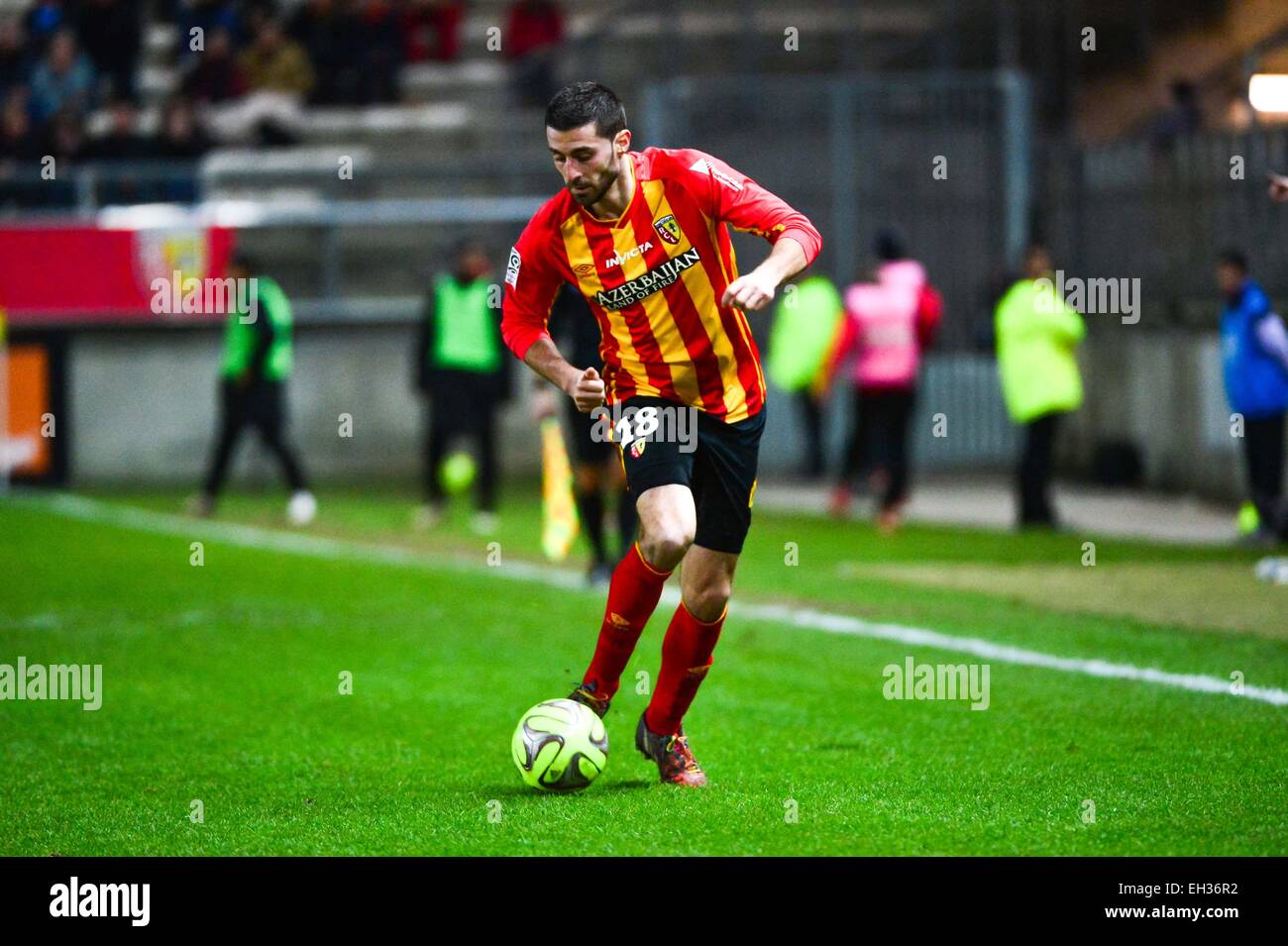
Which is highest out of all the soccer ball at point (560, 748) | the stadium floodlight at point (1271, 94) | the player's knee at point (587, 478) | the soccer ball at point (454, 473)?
the stadium floodlight at point (1271, 94)

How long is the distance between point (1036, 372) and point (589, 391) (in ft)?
33.7

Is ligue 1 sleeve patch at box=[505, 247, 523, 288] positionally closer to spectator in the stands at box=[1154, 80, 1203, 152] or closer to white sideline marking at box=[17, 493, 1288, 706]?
white sideline marking at box=[17, 493, 1288, 706]

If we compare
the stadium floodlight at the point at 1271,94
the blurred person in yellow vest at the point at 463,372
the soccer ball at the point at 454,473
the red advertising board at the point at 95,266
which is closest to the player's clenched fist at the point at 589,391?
the stadium floodlight at the point at 1271,94

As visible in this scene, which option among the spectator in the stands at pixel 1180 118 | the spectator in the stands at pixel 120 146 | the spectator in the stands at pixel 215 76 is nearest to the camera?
the spectator in the stands at pixel 1180 118

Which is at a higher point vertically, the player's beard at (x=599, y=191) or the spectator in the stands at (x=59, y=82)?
the spectator in the stands at (x=59, y=82)

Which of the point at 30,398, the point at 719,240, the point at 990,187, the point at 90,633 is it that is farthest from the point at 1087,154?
the point at 719,240

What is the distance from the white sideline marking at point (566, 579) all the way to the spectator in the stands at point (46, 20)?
942cm

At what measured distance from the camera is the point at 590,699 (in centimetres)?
680

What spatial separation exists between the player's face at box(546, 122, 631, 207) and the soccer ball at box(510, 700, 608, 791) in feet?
5.46

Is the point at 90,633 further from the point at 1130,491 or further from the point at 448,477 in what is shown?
the point at 1130,491

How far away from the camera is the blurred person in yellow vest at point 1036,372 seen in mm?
15836

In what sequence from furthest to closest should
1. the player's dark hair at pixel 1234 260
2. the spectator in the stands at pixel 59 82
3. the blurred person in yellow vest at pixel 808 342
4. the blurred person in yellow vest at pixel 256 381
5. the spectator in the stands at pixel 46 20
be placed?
the spectator in the stands at pixel 46 20 < the spectator in the stands at pixel 59 82 < the blurred person in yellow vest at pixel 808 342 < the blurred person in yellow vest at pixel 256 381 < the player's dark hair at pixel 1234 260

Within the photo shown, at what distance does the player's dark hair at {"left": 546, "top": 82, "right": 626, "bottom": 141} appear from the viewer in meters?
6.29

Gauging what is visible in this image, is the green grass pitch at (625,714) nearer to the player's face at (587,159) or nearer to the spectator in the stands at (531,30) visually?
the player's face at (587,159)
